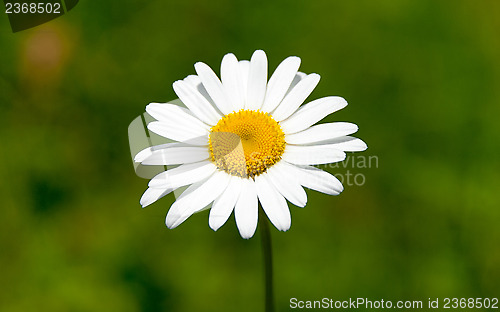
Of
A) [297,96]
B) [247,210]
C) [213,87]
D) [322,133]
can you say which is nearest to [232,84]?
[213,87]

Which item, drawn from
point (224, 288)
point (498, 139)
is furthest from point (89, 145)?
point (498, 139)

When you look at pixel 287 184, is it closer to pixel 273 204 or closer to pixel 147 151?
pixel 273 204

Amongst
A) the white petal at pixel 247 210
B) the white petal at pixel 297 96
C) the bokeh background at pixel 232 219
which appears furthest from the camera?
the bokeh background at pixel 232 219

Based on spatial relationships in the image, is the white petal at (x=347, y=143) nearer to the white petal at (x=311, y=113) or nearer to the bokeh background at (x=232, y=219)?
the white petal at (x=311, y=113)

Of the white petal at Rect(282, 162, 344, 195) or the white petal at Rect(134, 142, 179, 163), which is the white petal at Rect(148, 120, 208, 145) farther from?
the white petal at Rect(282, 162, 344, 195)

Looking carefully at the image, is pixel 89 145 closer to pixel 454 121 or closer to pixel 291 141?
pixel 291 141

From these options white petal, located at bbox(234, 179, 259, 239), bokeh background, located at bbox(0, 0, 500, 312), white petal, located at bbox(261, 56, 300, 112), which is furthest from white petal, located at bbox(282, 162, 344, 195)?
bokeh background, located at bbox(0, 0, 500, 312)

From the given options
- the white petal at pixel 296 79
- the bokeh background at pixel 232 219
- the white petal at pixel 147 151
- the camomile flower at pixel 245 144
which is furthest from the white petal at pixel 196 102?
the bokeh background at pixel 232 219
